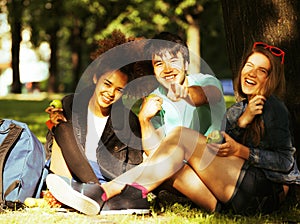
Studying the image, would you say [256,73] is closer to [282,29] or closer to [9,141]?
[282,29]

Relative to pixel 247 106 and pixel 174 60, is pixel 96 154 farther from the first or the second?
pixel 247 106

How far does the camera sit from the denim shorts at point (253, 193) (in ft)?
13.6

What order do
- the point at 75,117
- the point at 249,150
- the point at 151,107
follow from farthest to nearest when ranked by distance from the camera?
the point at 75,117
the point at 151,107
the point at 249,150

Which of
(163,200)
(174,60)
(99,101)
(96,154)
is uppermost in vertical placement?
(174,60)

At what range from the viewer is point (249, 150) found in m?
4.16

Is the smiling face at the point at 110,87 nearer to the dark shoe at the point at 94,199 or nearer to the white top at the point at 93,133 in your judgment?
the white top at the point at 93,133

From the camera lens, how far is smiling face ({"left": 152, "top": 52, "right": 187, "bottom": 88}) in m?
4.72

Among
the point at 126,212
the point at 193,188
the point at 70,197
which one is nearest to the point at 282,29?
the point at 193,188

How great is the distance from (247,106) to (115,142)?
41.4 inches

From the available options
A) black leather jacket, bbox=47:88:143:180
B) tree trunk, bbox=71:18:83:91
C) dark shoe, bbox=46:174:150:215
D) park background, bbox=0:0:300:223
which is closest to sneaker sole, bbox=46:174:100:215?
dark shoe, bbox=46:174:150:215

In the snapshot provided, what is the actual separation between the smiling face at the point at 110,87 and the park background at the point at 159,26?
3.15 feet

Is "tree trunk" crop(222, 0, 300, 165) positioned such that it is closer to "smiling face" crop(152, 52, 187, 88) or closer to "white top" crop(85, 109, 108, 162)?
"smiling face" crop(152, 52, 187, 88)

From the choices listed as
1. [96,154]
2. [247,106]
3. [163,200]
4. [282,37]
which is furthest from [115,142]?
[282,37]

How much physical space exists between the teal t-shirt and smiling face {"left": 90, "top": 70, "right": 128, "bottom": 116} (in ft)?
0.91
